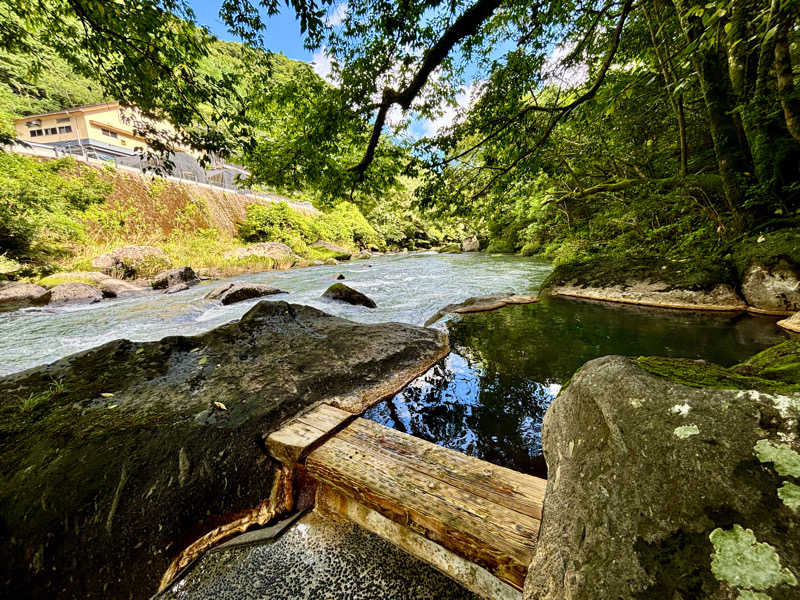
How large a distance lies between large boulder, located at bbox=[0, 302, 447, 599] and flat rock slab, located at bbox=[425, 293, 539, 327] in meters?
2.60

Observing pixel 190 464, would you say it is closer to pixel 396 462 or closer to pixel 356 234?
pixel 396 462

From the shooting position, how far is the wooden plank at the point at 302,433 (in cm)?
154

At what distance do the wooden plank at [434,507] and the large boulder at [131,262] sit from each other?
13.2m

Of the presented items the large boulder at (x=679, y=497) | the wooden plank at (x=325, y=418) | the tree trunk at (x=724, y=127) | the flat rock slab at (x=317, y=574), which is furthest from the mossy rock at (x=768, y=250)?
the wooden plank at (x=325, y=418)

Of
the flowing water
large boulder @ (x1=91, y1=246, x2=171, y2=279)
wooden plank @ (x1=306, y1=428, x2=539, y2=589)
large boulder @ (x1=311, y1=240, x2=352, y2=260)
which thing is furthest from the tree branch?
large boulder @ (x1=311, y1=240, x2=352, y2=260)

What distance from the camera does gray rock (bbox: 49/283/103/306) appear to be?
294 inches

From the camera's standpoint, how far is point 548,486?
1.16 metres

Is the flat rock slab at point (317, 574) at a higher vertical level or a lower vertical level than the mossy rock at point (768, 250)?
lower

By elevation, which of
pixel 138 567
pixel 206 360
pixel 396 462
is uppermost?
pixel 206 360

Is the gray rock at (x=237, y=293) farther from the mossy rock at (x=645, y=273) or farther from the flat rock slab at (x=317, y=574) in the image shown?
the mossy rock at (x=645, y=273)

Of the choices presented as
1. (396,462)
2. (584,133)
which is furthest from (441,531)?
(584,133)

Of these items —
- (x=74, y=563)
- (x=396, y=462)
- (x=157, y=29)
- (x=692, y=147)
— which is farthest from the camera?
(x=692, y=147)

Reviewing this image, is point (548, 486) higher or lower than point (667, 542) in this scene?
lower

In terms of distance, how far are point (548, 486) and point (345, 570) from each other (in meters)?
0.93
